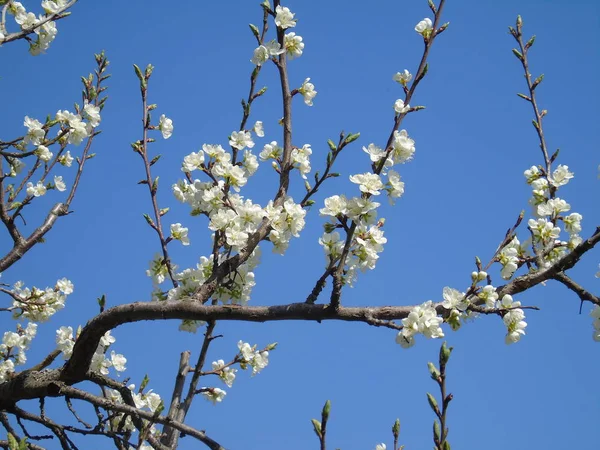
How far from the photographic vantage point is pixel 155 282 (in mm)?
3529

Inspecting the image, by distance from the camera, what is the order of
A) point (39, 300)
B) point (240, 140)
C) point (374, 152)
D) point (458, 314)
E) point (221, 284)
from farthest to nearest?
point (39, 300) < point (240, 140) < point (221, 284) < point (374, 152) < point (458, 314)

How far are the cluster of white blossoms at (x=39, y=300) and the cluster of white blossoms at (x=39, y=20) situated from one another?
A: 1907 mm

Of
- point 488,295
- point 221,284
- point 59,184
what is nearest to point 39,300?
point 59,184

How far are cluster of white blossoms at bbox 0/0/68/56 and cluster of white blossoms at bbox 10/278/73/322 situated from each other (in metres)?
1.91

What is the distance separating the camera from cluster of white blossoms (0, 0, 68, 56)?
13.6 ft

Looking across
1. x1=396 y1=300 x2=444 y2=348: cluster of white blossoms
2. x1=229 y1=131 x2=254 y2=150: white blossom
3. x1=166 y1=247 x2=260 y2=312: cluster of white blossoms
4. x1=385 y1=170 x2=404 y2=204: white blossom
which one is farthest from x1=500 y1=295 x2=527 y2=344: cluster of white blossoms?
x1=229 y1=131 x2=254 y2=150: white blossom

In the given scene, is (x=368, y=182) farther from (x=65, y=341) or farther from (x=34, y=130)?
(x=34, y=130)

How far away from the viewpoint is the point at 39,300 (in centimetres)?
481

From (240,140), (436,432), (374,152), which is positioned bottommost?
(436,432)

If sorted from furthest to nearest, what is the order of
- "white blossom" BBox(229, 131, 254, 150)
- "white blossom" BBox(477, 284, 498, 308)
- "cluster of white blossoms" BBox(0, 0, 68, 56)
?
"cluster of white blossoms" BBox(0, 0, 68, 56) → "white blossom" BBox(229, 131, 254, 150) → "white blossom" BBox(477, 284, 498, 308)

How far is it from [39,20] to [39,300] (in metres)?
2.23

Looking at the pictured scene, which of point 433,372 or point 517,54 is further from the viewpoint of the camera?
point 517,54

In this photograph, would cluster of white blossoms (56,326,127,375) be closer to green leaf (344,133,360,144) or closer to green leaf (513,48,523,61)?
green leaf (344,133,360,144)

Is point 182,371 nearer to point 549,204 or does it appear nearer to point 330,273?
point 330,273
